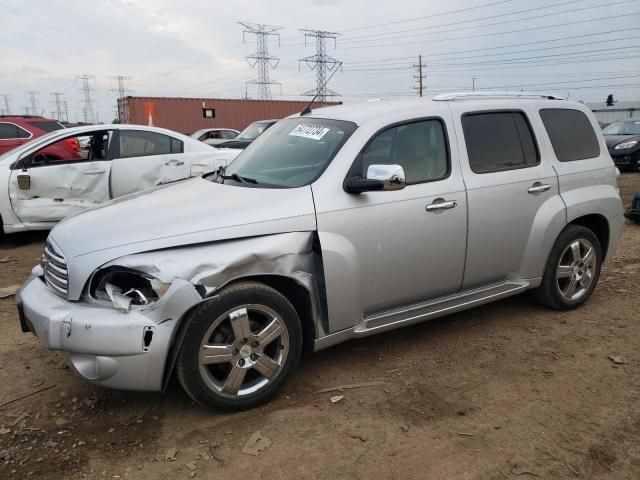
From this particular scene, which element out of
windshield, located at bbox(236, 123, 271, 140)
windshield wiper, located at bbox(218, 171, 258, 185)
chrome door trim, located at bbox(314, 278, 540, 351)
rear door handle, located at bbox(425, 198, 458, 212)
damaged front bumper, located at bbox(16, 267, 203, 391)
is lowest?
chrome door trim, located at bbox(314, 278, 540, 351)

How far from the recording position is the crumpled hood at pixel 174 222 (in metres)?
2.85

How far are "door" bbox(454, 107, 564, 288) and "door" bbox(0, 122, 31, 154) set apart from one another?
1128 centimetres

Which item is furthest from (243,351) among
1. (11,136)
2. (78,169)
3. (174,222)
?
(11,136)

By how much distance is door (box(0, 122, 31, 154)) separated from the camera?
1195 centimetres

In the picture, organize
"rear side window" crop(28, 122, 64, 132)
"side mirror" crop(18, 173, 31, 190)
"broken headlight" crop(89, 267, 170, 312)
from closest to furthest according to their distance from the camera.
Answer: "broken headlight" crop(89, 267, 170, 312) < "side mirror" crop(18, 173, 31, 190) < "rear side window" crop(28, 122, 64, 132)

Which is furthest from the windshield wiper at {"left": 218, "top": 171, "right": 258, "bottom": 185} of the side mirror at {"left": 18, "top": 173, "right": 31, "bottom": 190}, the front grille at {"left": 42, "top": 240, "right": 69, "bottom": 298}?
the side mirror at {"left": 18, "top": 173, "right": 31, "bottom": 190}

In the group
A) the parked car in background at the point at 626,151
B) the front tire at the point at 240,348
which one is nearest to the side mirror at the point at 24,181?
the front tire at the point at 240,348

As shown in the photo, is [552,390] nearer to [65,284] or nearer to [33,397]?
[65,284]

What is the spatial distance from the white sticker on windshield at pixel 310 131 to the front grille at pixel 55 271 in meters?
1.76

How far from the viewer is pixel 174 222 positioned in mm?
2961

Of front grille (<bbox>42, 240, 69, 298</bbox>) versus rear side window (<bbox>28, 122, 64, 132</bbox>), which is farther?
rear side window (<bbox>28, 122, 64, 132</bbox>)

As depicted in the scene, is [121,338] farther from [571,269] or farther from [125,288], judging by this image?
[571,269]

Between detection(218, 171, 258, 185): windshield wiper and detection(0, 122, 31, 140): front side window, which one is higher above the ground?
detection(0, 122, 31, 140): front side window

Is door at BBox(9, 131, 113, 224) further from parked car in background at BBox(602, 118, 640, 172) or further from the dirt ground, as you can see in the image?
parked car in background at BBox(602, 118, 640, 172)
